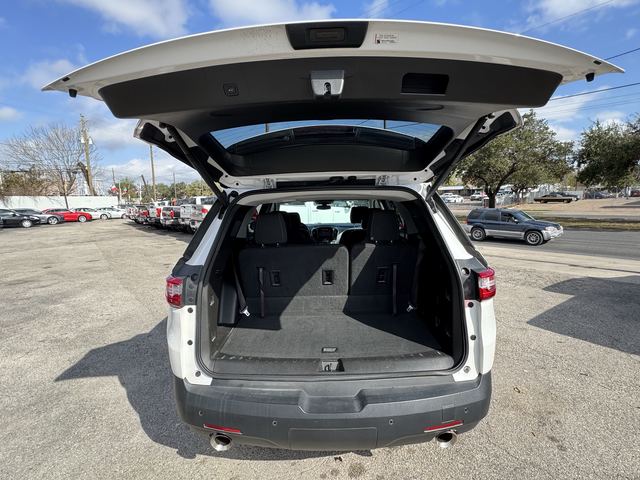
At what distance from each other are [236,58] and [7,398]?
352cm

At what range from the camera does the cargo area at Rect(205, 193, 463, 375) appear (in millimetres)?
2264

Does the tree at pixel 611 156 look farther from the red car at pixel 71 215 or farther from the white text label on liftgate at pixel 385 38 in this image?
the red car at pixel 71 215

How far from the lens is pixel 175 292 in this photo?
1913 millimetres

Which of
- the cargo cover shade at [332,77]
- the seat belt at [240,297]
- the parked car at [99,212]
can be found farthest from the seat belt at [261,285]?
the parked car at [99,212]

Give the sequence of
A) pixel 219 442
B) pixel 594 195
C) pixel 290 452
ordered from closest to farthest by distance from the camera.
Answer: pixel 219 442 < pixel 290 452 < pixel 594 195

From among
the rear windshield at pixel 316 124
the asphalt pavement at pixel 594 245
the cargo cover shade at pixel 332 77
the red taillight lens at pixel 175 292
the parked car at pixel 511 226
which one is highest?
the cargo cover shade at pixel 332 77

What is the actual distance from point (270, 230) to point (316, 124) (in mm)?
1312

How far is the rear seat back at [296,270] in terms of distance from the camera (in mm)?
2902

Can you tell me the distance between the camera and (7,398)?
289 cm

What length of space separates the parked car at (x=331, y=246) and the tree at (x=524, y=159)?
2351 cm

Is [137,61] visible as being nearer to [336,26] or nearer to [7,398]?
[336,26]

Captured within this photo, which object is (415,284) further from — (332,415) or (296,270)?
(332,415)

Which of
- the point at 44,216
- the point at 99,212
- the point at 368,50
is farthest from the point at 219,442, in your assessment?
the point at 99,212

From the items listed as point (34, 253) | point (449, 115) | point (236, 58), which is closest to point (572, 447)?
point (449, 115)
